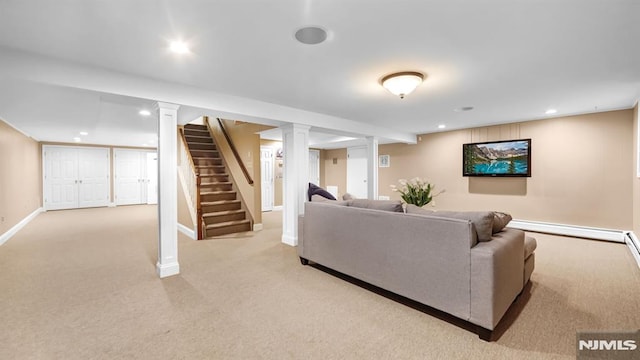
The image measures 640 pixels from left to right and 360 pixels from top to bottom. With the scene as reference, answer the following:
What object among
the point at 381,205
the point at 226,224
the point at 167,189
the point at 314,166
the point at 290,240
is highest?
the point at 314,166

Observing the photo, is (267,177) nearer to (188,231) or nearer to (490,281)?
(188,231)

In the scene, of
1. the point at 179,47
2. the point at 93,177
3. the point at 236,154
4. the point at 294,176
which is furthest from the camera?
the point at 93,177

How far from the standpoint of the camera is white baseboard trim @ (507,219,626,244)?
4508mm

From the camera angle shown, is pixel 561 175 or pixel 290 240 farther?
pixel 561 175

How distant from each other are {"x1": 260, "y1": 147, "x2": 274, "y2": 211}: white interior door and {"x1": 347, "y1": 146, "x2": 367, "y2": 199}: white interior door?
97.9 inches

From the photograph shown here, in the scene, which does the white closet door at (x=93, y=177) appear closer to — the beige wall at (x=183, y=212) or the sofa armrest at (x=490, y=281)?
the beige wall at (x=183, y=212)

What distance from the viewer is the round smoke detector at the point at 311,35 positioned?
2.02 meters

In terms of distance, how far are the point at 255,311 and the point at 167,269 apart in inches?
56.1

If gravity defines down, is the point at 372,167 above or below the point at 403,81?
below

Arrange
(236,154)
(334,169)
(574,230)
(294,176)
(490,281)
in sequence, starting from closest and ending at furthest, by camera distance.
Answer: (490,281)
(294,176)
(574,230)
(236,154)
(334,169)

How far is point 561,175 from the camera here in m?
5.02

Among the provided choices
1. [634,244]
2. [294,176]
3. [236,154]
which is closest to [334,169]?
[236,154]

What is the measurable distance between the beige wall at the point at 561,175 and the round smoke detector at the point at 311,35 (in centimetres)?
500

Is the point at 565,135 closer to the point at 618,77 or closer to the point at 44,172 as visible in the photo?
the point at 618,77
